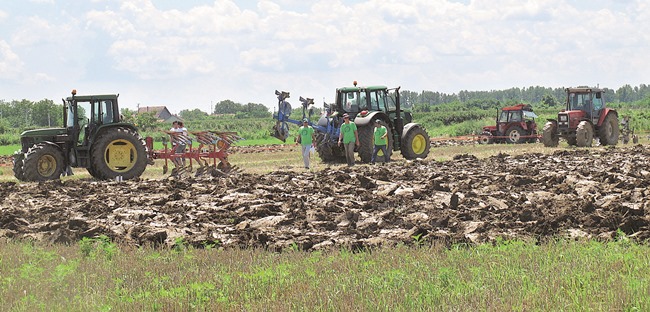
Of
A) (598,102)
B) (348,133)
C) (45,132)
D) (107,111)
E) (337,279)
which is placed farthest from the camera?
(598,102)

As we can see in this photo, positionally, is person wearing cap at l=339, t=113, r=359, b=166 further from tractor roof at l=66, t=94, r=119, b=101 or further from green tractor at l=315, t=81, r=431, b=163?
tractor roof at l=66, t=94, r=119, b=101

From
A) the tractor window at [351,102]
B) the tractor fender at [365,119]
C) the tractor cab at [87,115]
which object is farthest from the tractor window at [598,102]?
the tractor cab at [87,115]

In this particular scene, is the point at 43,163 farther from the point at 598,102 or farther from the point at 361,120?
the point at 598,102

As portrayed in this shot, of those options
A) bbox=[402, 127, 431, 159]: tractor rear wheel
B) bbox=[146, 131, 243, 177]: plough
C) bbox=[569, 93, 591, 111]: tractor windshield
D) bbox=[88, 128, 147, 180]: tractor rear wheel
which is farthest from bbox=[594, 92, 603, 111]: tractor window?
bbox=[88, 128, 147, 180]: tractor rear wheel

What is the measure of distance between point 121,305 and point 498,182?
1015 cm

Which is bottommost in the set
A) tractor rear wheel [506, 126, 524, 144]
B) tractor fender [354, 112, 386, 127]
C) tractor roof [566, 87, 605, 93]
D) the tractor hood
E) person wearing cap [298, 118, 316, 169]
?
tractor rear wheel [506, 126, 524, 144]

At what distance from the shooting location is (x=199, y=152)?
21734 mm

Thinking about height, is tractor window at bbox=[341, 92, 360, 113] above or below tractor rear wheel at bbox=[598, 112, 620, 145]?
above

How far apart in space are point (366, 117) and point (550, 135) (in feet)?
37.3

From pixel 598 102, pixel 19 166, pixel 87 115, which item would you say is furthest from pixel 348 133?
pixel 598 102

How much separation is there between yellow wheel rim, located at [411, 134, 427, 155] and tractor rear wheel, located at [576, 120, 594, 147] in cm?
793

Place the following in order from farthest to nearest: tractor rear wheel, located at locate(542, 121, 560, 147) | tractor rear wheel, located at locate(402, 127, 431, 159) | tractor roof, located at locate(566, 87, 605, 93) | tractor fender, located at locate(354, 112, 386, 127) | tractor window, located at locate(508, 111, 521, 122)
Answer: tractor window, located at locate(508, 111, 521, 122)
tractor rear wheel, located at locate(542, 121, 560, 147)
tractor roof, located at locate(566, 87, 605, 93)
tractor rear wheel, located at locate(402, 127, 431, 159)
tractor fender, located at locate(354, 112, 386, 127)

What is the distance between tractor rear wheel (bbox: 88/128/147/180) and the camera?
19.4 m

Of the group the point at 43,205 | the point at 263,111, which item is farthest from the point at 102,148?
the point at 263,111
